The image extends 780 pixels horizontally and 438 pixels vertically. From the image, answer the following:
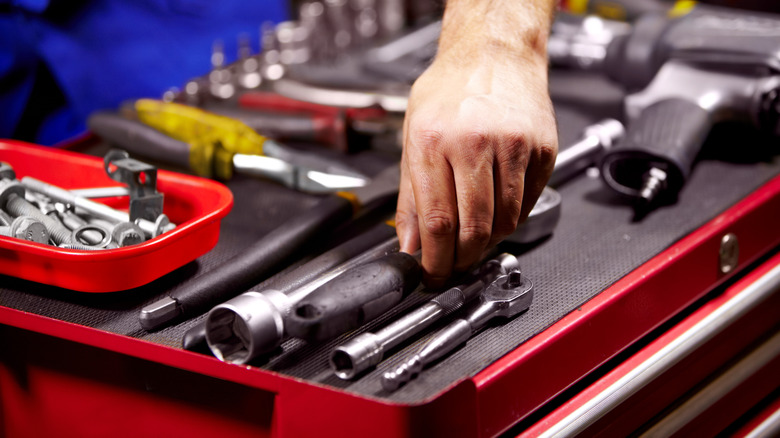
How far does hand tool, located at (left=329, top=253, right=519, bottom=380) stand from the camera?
0.43 m

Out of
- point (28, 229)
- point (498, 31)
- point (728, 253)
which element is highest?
point (498, 31)

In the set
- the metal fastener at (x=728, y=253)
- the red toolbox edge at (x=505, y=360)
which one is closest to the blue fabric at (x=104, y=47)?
the red toolbox edge at (x=505, y=360)

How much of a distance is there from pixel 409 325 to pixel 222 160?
37 cm

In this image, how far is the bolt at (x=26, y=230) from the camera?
52 cm

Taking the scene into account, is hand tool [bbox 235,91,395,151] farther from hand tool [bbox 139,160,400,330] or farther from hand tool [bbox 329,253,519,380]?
hand tool [bbox 329,253,519,380]

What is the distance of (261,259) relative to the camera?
0.56 m

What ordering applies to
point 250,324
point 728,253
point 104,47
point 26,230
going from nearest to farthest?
point 250,324, point 26,230, point 728,253, point 104,47

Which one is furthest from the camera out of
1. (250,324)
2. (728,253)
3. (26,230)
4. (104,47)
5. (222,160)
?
(104,47)

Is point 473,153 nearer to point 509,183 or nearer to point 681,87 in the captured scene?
point 509,183

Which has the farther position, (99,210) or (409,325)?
(99,210)

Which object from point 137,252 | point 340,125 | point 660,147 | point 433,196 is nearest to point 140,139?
point 340,125

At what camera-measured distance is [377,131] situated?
0.83m

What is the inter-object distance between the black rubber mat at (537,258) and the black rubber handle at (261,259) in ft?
0.07

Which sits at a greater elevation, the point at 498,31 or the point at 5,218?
the point at 498,31
